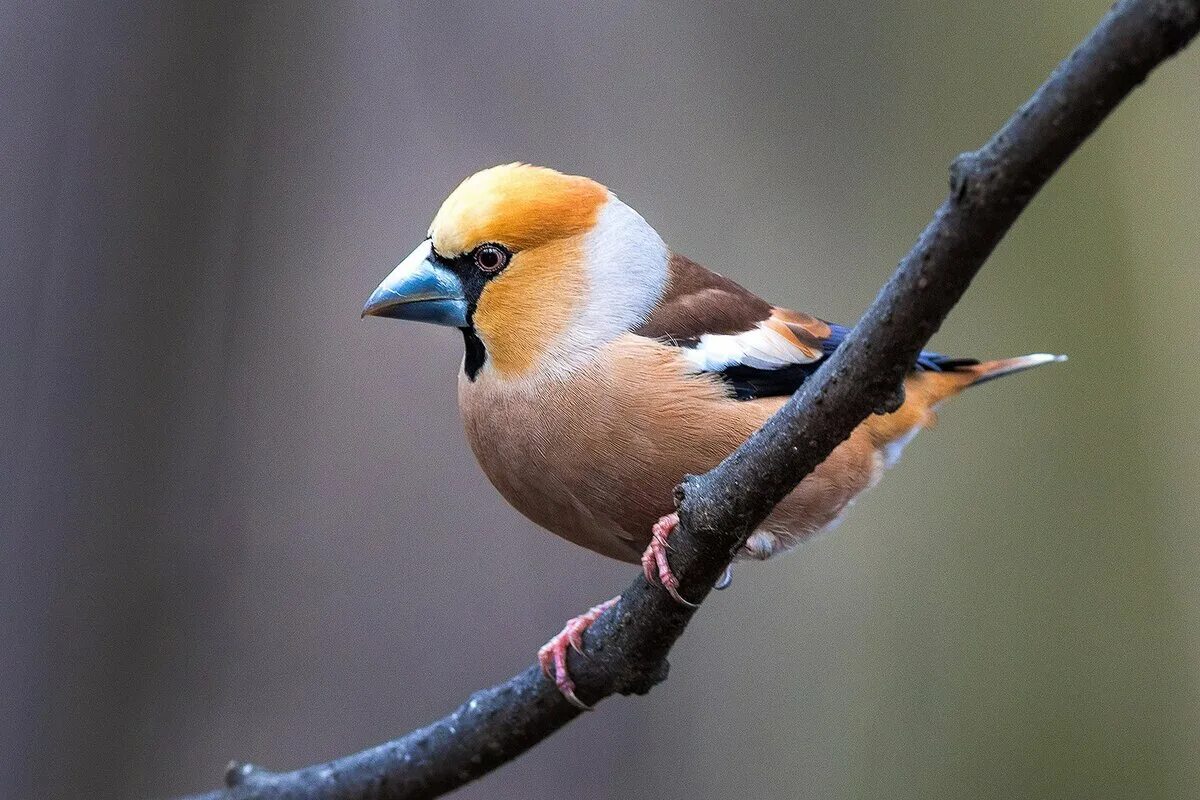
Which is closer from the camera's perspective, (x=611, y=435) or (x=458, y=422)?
(x=611, y=435)

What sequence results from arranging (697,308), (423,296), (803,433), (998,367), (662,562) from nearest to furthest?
1. (803,433)
2. (662,562)
3. (423,296)
4. (697,308)
5. (998,367)

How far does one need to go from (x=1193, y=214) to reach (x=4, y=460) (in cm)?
475

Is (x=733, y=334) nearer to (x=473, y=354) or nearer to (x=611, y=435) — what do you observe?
(x=611, y=435)

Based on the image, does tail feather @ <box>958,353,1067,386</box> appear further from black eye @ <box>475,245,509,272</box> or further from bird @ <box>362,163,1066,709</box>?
black eye @ <box>475,245,509,272</box>

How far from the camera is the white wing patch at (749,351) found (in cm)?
283

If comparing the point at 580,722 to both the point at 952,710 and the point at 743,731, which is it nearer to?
the point at 743,731

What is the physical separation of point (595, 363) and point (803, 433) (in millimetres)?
1003

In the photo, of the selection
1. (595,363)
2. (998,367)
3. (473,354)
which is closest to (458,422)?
(473,354)

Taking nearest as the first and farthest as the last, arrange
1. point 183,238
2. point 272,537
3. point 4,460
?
1. point 4,460
2. point 183,238
3. point 272,537

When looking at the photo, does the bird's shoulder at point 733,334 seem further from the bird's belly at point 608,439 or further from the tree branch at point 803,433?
the tree branch at point 803,433

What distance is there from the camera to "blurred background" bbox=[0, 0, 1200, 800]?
A: 11.1ft

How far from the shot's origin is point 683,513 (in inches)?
80.5

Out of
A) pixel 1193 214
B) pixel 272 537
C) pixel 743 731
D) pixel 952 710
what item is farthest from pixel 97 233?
pixel 1193 214

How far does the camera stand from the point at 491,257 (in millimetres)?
2928
